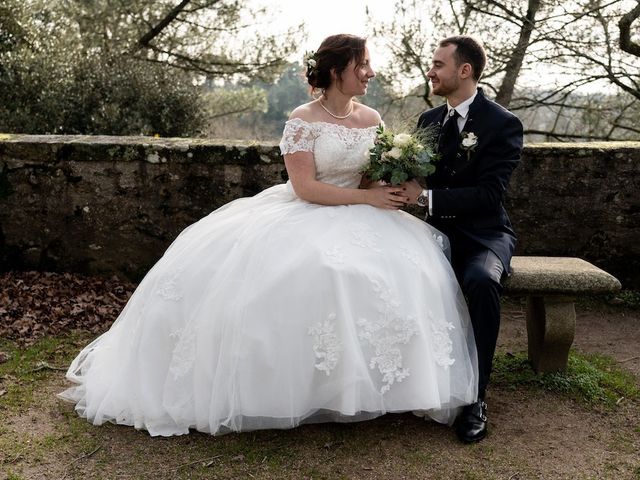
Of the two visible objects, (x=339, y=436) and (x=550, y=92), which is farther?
(x=550, y=92)

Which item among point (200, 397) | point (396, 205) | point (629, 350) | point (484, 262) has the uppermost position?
point (396, 205)

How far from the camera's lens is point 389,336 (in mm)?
2953

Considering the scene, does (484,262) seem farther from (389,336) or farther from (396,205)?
(389,336)

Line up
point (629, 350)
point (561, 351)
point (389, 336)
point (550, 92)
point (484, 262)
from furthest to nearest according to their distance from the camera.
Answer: point (550, 92)
point (629, 350)
point (561, 351)
point (484, 262)
point (389, 336)

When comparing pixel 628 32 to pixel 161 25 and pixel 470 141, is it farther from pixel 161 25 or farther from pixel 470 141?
pixel 161 25

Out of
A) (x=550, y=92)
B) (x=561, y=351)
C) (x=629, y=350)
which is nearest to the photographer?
(x=561, y=351)

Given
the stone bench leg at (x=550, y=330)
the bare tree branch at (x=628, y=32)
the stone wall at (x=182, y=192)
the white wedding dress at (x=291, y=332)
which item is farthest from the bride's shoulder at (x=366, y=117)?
the bare tree branch at (x=628, y=32)

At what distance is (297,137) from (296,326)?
1193 mm

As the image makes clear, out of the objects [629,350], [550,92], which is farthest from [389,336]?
[550,92]

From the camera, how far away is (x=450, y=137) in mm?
3812

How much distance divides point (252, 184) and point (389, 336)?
2.51 m

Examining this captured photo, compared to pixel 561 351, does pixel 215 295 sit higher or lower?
higher

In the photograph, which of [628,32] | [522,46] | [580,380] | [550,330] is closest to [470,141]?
[550,330]

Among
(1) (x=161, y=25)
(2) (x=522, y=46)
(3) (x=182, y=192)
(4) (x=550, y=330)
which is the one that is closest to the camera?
(4) (x=550, y=330)
